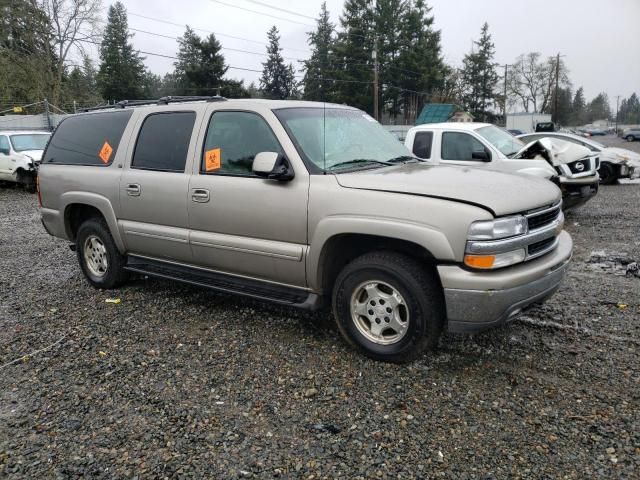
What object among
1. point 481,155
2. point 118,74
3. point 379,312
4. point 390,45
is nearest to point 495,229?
point 379,312

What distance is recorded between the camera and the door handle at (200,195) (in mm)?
4259

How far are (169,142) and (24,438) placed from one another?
8.85 ft

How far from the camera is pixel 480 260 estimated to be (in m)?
3.12

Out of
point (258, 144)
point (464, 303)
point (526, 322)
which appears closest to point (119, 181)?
point (258, 144)

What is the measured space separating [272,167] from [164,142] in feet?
5.15

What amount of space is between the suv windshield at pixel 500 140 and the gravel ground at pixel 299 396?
413cm

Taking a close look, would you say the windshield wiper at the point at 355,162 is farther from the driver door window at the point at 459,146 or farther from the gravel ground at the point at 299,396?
the driver door window at the point at 459,146

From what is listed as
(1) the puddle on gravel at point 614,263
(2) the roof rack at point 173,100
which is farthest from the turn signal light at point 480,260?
(1) the puddle on gravel at point 614,263

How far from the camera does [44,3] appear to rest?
37875 millimetres

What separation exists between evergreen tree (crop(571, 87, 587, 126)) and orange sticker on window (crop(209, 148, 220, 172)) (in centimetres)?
11095

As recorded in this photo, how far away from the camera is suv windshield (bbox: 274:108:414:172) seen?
3943 mm

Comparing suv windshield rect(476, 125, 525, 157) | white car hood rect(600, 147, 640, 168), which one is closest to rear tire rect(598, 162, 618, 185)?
white car hood rect(600, 147, 640, 168)

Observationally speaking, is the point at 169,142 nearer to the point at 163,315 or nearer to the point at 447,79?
the point at 163,315

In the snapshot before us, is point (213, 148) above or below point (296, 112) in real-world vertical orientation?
below
